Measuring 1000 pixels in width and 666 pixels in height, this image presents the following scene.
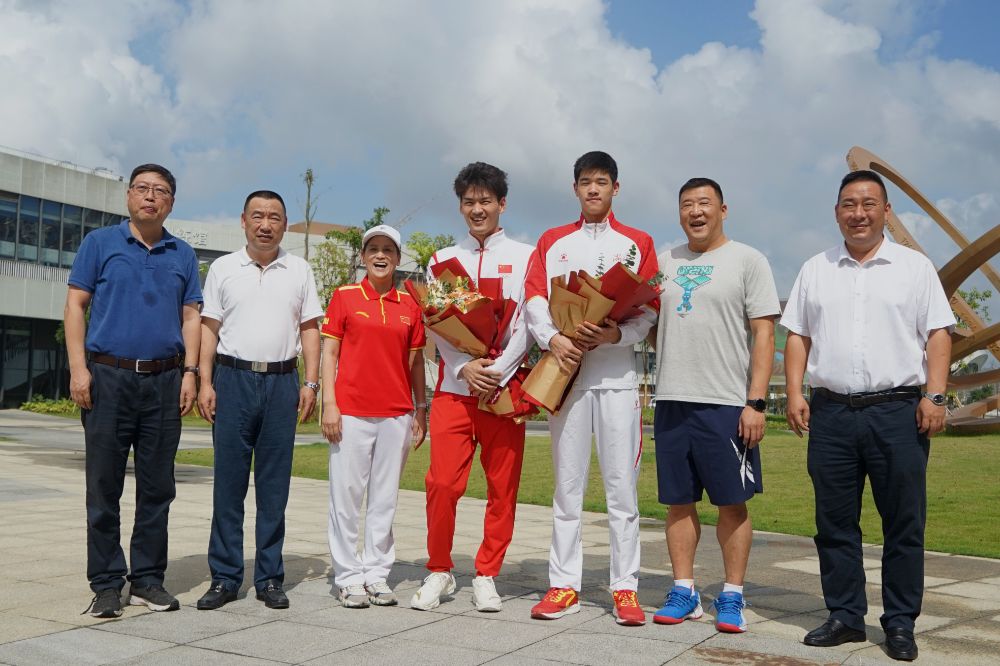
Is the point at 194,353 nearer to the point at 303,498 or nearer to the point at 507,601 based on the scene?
the point at 507,601

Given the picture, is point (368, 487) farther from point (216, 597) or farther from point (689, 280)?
point (689, 280)

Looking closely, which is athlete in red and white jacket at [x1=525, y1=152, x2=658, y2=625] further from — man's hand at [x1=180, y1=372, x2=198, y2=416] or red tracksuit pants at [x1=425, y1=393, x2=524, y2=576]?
man's hand at [x1=180, y1=372, x2=198, y2=416]

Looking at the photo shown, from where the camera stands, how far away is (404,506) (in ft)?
33.0

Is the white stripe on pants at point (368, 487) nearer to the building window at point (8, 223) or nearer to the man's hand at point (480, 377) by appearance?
the man's hand at point (480, 377)

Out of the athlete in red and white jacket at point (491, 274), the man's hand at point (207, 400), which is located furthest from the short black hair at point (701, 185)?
the man's hand at point (207, 400)

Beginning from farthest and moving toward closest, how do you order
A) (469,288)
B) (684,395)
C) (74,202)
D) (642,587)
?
(74,202) → (642,587) → (469,288) → (684,395)

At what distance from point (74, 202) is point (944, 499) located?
37677 mm

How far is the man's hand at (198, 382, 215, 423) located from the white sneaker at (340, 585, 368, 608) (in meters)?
1.16

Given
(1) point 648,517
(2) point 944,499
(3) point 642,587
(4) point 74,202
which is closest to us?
(3) point 642,587

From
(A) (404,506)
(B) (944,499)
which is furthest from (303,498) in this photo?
(B) (944,499)

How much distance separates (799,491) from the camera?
41.9ft

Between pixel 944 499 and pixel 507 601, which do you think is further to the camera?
pixel 944 499

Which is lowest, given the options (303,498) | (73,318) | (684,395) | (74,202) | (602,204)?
(303,498)

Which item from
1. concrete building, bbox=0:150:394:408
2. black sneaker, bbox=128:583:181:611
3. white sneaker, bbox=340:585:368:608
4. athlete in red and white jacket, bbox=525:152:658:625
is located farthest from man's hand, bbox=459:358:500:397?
concrete building, bbox=0:150:394:408
